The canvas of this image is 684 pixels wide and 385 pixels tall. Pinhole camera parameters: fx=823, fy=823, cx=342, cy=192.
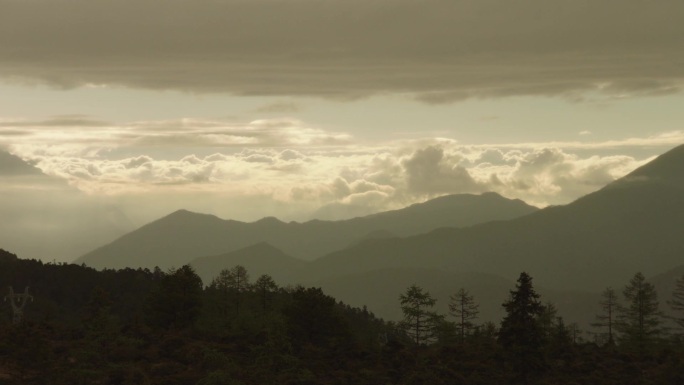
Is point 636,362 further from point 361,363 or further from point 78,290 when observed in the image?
point 78,290

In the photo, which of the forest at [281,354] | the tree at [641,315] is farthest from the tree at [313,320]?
the tree at [641,315]

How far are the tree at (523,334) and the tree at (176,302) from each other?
2548 cm

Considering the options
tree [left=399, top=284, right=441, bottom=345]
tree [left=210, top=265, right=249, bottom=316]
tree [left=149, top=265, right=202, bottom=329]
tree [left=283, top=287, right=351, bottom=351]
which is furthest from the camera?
tree [left=210, top=265, right=249, bottom=316]

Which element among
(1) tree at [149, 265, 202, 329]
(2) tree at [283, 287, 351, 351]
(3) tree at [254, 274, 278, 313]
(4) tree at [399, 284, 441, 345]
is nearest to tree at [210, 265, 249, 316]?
(3) tree at [254, 274, 278, 313]

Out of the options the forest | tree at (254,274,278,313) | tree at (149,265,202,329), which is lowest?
the forest

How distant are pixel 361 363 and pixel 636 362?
20.3 meters

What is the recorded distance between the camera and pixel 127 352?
4916cm

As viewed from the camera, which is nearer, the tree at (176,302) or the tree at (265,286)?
the tree at (176,302)

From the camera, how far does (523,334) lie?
50531mm

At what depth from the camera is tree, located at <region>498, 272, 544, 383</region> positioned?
5031 cm

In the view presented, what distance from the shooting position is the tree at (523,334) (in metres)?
50.3

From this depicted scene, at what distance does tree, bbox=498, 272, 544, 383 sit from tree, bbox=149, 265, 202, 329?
25478mm

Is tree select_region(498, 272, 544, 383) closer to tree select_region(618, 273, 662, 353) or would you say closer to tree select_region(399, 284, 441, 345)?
tree select_region(399, 284, 441, 345)

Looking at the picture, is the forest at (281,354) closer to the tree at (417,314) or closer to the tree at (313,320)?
the tree at (313,320)
